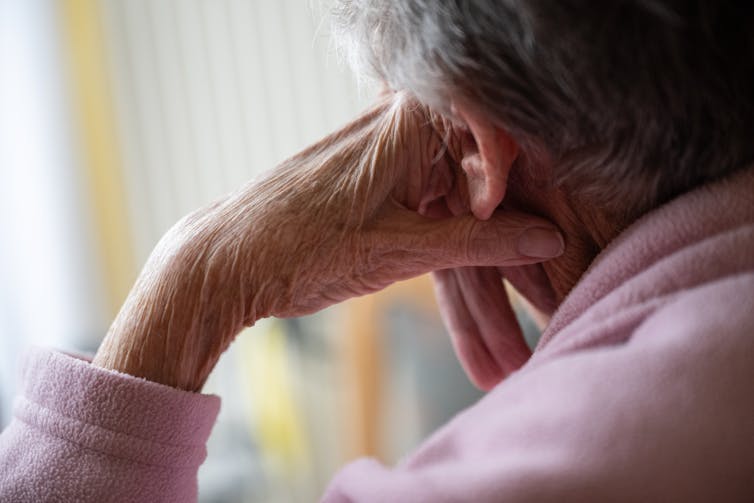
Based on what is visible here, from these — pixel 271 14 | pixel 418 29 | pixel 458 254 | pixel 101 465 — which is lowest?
pixel 101 465

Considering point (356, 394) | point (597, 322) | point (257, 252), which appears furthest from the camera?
point (356, 394)

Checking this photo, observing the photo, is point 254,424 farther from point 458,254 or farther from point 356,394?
point 458,254

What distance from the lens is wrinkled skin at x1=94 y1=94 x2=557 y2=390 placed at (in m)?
0.73

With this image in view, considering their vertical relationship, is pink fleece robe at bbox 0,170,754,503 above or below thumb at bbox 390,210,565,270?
below

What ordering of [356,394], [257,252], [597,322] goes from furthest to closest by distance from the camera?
[356,394] < [257,252] < [597,322]

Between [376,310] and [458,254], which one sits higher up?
[458,254]

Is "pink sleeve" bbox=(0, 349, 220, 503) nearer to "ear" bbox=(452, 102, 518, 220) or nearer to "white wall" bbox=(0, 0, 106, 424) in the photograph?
"ear" bbox=(452, 102, 518, 220)

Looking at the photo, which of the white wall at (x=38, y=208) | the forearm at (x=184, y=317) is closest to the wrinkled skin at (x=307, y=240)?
the forearm at (x=184, y=317)

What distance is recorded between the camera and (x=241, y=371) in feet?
6.69

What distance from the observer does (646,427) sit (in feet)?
1.77

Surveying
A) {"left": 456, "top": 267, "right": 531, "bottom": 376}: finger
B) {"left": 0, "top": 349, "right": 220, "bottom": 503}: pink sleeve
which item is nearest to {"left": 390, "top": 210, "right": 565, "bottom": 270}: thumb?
{"left": 456, "top": 267, "right": 531, "bottom": 376}: finger

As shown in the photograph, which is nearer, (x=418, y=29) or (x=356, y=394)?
(x=418, y=29)

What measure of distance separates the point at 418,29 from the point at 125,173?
151 centimetres

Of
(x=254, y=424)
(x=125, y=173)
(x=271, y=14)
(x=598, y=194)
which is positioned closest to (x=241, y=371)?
(x=254, y=424)
